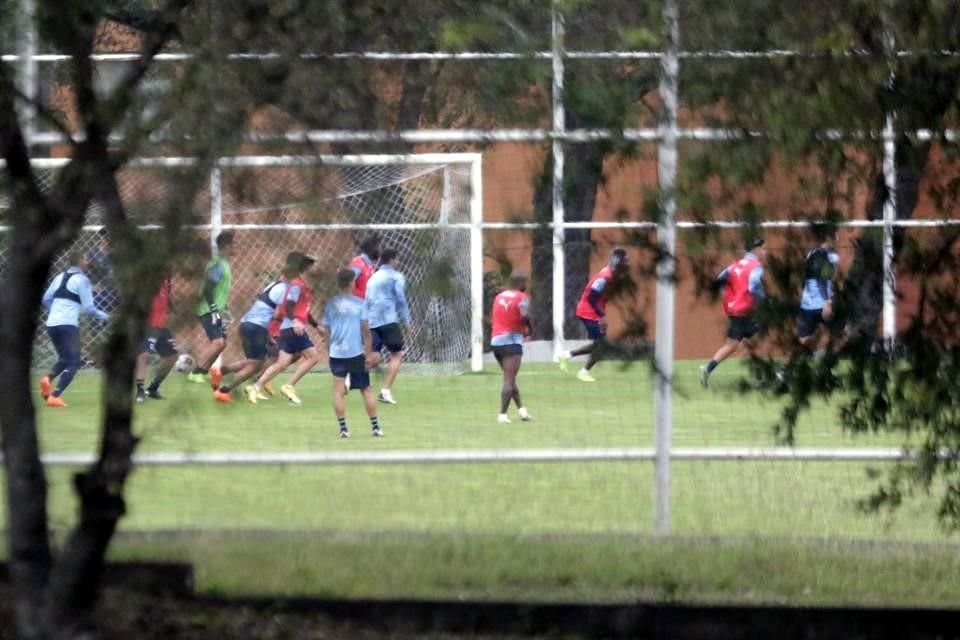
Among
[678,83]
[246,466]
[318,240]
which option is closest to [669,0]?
[678,83]

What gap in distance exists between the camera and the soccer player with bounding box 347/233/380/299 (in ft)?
17.8

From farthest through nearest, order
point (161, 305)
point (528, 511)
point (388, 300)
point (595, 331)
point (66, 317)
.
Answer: point (528, 511)
point (66, 317)
point (388, 300)
point (595, 331)
point (161, 305)

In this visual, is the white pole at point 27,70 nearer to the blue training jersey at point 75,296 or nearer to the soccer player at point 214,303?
the blue training jersey at point 75,296

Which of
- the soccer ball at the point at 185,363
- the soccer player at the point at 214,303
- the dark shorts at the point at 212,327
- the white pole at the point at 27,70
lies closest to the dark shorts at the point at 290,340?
the dark shorts at the point at 212,327

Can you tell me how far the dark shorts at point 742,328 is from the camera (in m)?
6.11

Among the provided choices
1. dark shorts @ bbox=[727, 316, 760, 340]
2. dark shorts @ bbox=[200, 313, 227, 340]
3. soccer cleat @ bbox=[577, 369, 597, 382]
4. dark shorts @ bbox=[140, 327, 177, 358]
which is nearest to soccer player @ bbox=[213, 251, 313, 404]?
dark shorts @ bbox=[200, 313, 227, 340]

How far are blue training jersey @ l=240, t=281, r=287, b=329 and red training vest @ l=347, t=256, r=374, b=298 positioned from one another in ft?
0.75

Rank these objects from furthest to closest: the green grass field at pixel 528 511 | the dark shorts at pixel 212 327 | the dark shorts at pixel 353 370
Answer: the dark shorts at pixel 353 370, the green grass field at pixel 528 511, the dark shorts at pixel 212 327

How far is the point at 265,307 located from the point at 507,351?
552 centimetres

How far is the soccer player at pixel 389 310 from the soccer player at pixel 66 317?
1.04 meters

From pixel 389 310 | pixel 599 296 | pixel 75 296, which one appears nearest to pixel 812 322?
pixel 599 296

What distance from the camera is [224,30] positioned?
5.04 metres

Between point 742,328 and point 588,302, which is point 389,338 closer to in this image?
point 588,302

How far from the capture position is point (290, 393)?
432 inches
